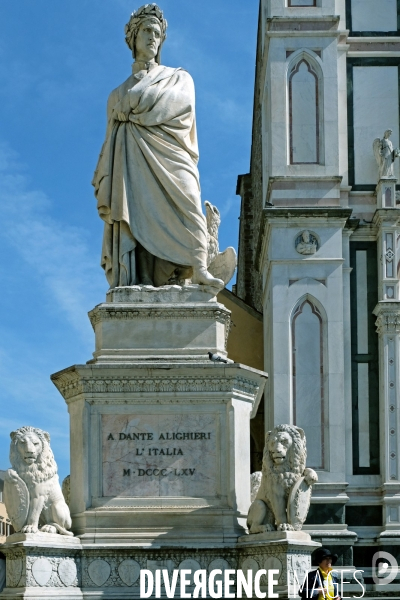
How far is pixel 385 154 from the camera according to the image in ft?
83.8

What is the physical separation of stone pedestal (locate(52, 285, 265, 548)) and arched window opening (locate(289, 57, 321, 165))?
11539mm

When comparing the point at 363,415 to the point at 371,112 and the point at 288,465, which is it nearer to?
the point at 371,112

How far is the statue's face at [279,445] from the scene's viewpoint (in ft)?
46.4

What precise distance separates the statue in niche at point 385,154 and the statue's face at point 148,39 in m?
10.1

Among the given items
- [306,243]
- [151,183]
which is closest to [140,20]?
[151,183]

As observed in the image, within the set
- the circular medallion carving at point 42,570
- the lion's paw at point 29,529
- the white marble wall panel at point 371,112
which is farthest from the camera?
the white marble wall panel at point 371,112

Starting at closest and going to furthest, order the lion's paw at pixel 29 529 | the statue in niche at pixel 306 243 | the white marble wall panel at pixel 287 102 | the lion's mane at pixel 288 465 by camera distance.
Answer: the lion's paw at pixel 29 529, the lion's mane at pixel 288 465, the statue in niche at pixel 306 243, the white marble wall panel at pixel 287 102

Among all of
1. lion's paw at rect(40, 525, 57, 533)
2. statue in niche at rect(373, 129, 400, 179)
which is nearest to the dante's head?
lion's paw at rect(40, 525, 57, 533)

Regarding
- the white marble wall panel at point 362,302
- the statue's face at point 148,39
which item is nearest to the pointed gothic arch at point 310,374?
the white marble wall panel at point 362,302

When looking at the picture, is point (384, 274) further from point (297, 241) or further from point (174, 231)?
point (174, 231)

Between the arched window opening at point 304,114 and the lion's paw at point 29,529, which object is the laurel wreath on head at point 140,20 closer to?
the lion's paw at point 29,529

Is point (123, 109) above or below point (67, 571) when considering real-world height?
above

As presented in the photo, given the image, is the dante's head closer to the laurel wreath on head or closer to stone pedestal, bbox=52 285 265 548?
the laurel wreath on head

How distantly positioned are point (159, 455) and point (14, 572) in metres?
1.84
